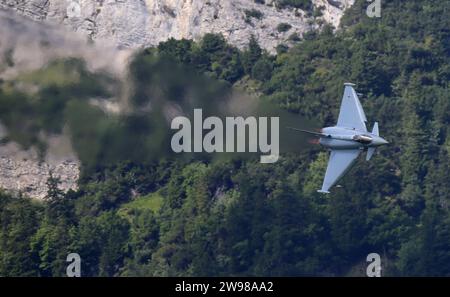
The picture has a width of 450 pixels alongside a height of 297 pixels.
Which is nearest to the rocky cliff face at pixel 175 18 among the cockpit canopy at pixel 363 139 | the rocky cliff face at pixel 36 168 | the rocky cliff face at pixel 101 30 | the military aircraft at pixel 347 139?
the rocky cliff face at pixel 101 30

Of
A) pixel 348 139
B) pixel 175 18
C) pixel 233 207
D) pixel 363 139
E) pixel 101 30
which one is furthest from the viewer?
pixel 175 18

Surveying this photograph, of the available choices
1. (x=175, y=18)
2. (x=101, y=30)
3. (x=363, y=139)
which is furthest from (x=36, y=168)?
(x=363, y=139)

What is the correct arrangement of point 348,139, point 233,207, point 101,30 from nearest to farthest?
point 348,139
point 233,207
point 101,30

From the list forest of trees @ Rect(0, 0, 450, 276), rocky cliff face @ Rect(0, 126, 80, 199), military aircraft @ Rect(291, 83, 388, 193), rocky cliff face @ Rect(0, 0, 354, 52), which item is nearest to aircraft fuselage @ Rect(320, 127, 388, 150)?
military aircraft @ Rect(291, 83, 388, 193)

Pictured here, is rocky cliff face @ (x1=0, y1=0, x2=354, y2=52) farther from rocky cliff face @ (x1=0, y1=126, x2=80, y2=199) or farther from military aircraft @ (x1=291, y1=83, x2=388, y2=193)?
military aircraft @ (x1=291, y1=83, x2=388, y2=193)

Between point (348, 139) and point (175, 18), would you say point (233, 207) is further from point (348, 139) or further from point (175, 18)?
point (348, 139)

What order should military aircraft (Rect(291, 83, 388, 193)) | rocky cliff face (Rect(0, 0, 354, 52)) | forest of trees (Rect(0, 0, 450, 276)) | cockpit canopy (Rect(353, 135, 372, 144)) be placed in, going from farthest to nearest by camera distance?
rocky cliff face (Rect(0, 0, 354, 52)), forest of trees (Rect(0, 0, 450, 276)), military aircraft (Rect(291, 83, 388, 193)), cockpit canopy (Rect(353, 135, 372, 144))

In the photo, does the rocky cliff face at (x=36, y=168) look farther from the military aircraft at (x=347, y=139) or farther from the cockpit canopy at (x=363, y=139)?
the cockpit canopy at (x=363, y=139)
